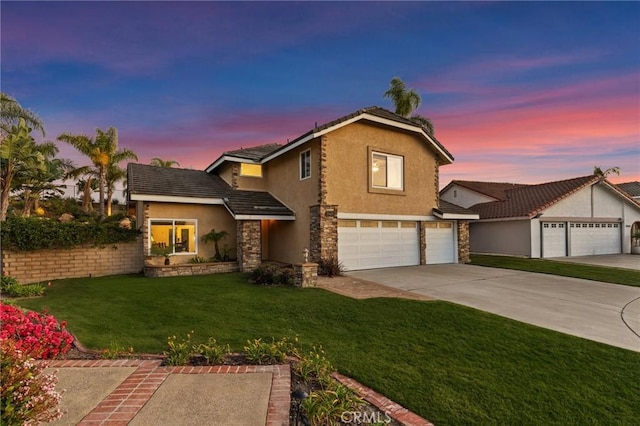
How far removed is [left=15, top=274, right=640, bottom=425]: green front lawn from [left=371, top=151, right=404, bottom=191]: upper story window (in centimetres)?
742

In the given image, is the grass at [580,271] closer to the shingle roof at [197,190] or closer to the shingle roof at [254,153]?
the shingle roof at [197,190]

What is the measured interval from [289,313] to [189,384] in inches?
146

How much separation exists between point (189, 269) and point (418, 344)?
10.8 m

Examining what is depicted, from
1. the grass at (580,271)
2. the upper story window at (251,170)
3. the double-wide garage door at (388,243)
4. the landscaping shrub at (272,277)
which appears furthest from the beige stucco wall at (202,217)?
the grass at (580,271)

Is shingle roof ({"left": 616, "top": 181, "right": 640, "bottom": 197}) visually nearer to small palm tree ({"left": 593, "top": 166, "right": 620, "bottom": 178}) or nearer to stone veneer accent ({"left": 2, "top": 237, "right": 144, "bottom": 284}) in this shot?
small palm tree ({"left": 593, "top": 166, "right": 620, "bottom": 178})

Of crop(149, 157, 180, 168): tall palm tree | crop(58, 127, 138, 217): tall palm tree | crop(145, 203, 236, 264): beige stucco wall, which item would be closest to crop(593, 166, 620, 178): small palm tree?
crop(145, 203, 236, 264): beige stucco wall

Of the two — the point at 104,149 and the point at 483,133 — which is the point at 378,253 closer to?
the point at 483,133

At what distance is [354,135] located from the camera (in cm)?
1429

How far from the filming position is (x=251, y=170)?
1795 centimetres

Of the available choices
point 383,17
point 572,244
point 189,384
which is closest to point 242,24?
point 383,17

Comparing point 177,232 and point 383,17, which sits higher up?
point 383,17

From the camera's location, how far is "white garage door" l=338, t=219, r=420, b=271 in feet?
46.1

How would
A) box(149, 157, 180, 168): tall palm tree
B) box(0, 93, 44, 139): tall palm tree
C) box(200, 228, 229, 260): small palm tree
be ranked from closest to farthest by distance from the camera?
box(200, 228, 229, 260): small palm tree < box(0, 93, 44, 139): tall palm tree < box(149, 157, 180, 168): tall palm tree

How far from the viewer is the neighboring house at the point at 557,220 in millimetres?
19812
